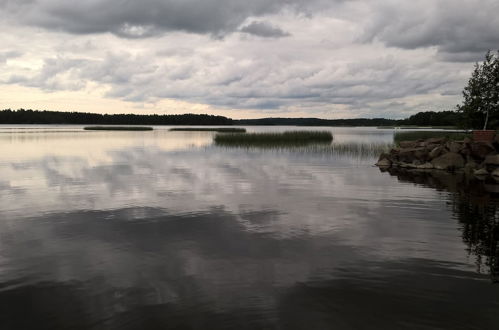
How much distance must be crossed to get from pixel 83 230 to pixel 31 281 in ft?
13.9

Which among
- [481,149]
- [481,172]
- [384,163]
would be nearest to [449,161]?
[481,149]

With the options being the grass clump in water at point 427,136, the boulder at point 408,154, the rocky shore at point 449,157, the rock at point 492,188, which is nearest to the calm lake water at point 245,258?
the rock at point 492,188

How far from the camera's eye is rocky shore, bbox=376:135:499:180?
3020 centimetres

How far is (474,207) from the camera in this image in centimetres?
1727

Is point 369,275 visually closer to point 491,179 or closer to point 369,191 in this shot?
point 369,191

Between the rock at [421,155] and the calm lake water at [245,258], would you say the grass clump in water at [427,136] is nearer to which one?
the rock at [421,155]

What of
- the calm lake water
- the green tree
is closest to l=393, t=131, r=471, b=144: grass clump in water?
the green tree

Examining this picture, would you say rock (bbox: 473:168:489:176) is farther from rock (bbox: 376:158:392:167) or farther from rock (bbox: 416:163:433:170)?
rock (bbox: 376:158:392:167)

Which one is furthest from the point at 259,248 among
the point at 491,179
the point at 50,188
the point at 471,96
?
the point at 471,96

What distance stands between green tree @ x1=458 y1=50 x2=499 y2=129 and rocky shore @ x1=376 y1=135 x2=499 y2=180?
53.9 ft

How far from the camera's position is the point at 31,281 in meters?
8.56

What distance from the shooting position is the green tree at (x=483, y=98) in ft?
163

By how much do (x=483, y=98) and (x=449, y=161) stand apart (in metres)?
23.6

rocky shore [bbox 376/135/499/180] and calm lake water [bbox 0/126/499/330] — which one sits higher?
rocky shore [bbox 376/135/499/180]
